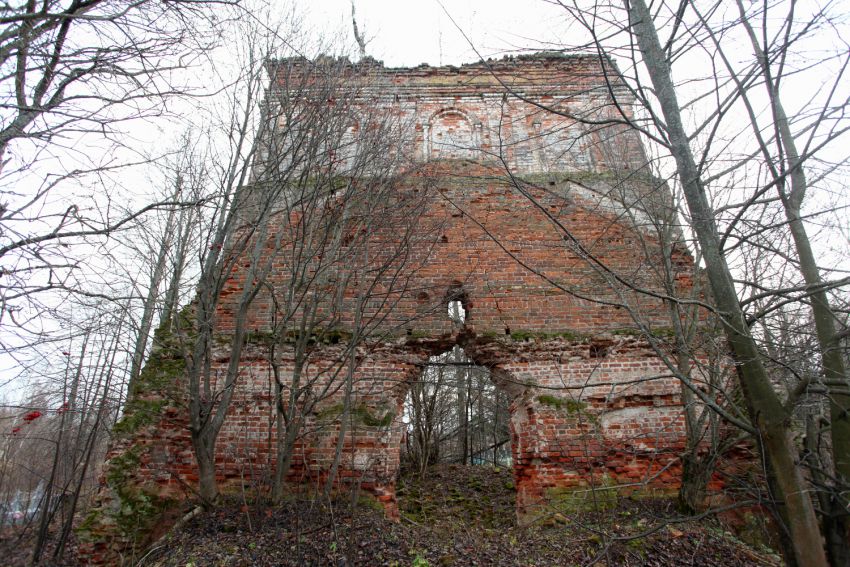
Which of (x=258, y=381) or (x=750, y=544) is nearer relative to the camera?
(x=750, y=544)

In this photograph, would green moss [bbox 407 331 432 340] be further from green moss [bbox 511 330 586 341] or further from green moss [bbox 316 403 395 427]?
green moss [bbox 511 330 586 341]

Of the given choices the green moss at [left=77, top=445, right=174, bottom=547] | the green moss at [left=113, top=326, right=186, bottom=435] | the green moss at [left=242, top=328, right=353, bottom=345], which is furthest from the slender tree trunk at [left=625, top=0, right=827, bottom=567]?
the green moss at [left=77, top=445, right=174, bottom=547]

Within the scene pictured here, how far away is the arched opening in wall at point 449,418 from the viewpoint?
11852mm

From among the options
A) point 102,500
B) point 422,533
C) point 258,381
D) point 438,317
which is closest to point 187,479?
point 102,500

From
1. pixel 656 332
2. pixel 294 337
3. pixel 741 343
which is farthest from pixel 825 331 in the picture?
pixel 294 337

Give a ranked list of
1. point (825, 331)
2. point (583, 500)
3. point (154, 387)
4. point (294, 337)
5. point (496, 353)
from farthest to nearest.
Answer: point (496, 353) → point (294, 337) → point (154, 387) → point (583, 500) → point (825, 331)

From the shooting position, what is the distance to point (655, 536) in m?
4.93

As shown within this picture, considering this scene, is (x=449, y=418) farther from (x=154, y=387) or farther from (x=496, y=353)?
(x=154, y=387)

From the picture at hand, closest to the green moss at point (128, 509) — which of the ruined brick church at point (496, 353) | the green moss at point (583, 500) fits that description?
the ruined brick church at point (496, 353)

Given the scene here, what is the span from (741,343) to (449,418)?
1341cm

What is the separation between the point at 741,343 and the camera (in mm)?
2855

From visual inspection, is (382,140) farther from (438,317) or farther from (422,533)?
(422,533)

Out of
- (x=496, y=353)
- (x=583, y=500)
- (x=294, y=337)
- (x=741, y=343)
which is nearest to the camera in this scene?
(x=741, y=343)

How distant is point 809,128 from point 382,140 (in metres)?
4.66
